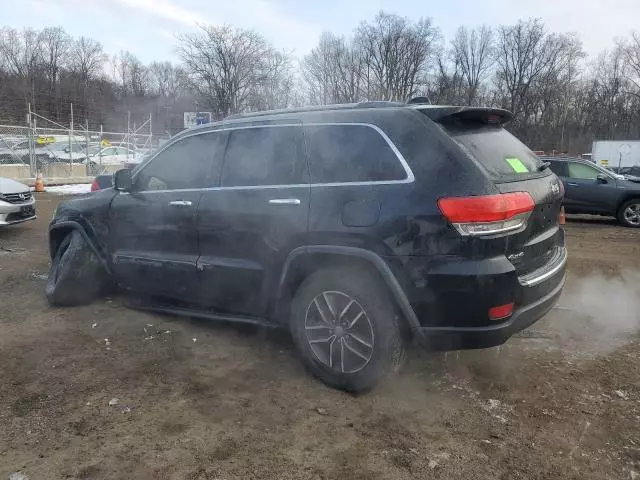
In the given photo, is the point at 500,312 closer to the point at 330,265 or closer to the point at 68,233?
the point at 330,265

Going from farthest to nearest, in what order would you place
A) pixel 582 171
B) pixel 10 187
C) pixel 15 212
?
pixel 582 171, pixel 10 187, pixel 15 212

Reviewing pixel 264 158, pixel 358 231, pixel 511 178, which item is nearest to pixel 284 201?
pixel 264 158

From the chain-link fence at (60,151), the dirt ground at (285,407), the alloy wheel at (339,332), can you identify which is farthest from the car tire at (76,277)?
the chain-link fence at (60,151)

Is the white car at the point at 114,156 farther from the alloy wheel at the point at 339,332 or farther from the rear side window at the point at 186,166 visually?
the alloy wheel at the point at 339,332

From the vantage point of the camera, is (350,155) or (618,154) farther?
(618,154)

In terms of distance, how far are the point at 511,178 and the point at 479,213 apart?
45 cm

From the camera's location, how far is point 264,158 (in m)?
3.68

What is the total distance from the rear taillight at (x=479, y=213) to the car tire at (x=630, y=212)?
9680 mm

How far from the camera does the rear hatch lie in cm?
294

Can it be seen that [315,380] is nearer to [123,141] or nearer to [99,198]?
[99,198]

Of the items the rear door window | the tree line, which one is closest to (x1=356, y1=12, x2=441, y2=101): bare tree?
the tree line

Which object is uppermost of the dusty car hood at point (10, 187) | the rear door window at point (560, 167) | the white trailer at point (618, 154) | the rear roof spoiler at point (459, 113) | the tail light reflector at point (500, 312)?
the white trailer at point (618, 154)

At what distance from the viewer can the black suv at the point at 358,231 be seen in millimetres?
2877

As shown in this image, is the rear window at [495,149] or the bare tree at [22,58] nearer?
the rear window at [495,149]
